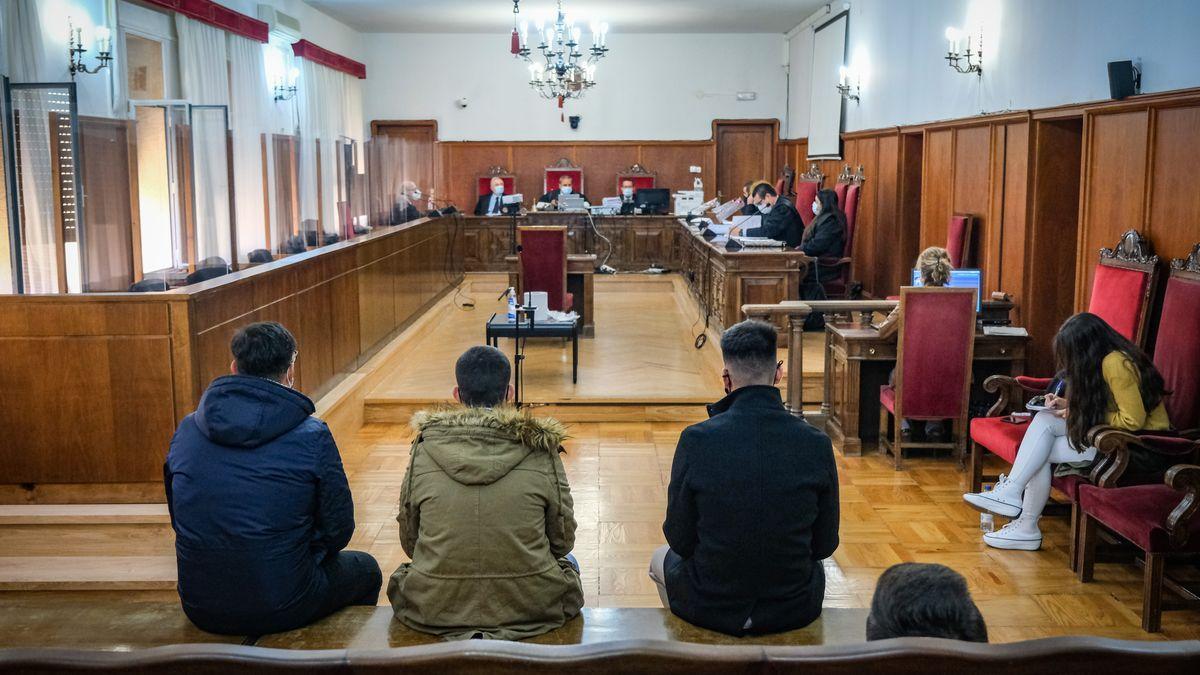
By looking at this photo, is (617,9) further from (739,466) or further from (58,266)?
(739,466)

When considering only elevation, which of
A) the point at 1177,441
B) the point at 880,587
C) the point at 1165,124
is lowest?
the point at 1177,441

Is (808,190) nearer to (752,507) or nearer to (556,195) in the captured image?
(556,195)

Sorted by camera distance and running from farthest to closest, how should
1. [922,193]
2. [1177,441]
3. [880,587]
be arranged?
[922,193] → [1177,441] → [880,587]

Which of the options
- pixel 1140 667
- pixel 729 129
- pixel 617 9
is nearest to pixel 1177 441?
pixel 1140 667

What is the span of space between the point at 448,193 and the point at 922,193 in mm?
8740

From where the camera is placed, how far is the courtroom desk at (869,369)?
604 centimetres

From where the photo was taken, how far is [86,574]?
4.18 m

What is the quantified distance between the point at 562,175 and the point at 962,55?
8690 millimetres

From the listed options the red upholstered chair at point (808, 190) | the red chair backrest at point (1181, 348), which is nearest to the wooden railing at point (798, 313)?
the red chair backrest at point (1181, 348)

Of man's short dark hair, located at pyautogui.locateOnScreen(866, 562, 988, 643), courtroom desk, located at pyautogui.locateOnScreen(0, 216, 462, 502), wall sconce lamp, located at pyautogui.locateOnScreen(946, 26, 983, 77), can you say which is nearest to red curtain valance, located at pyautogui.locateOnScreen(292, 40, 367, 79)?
wall sconce lamp, located at pyautogui.locateOnScreen(946, 26, 983, 77)

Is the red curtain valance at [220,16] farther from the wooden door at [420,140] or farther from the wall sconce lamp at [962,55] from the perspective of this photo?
the wall sconce lamp at [962,55]

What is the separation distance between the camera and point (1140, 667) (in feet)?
5.80

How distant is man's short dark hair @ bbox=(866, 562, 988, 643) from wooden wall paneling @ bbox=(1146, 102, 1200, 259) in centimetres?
377

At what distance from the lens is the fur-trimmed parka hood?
2666 mm
